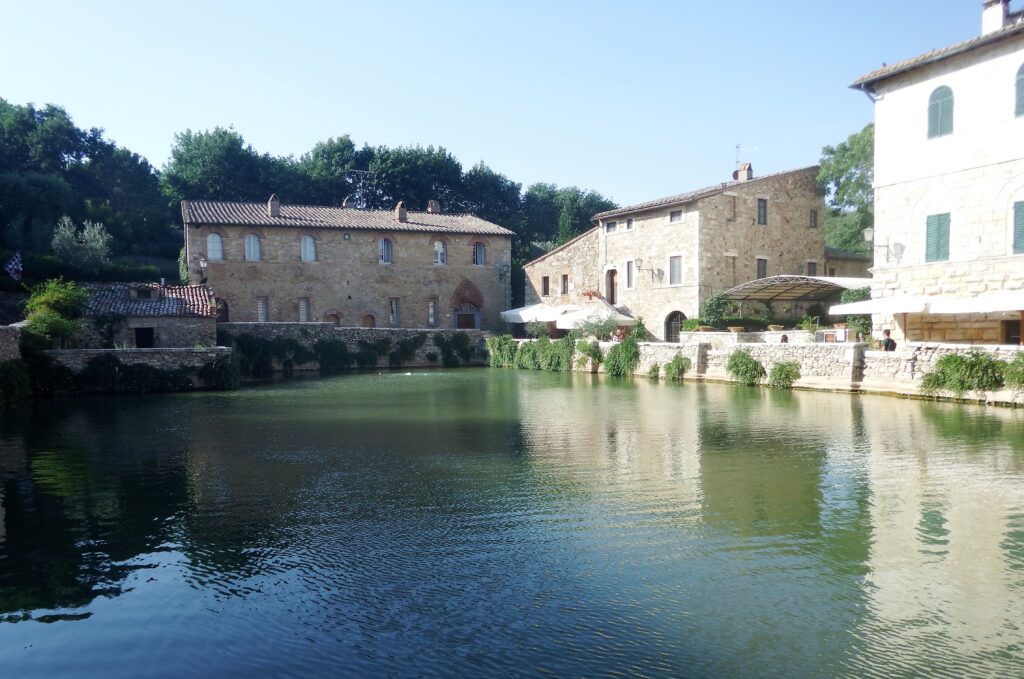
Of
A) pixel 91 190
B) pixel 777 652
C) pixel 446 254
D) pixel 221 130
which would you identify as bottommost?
pixel 777 652

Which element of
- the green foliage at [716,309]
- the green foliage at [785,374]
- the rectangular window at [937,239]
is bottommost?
the green foliage at [785,374]

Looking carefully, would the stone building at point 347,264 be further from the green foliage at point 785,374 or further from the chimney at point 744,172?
the green foliage at point 785,374

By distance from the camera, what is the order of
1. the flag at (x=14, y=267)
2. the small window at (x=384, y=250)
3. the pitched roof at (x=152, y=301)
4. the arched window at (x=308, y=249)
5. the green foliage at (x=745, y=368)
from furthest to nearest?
the small window at (x=384, y=250)
the arched window at (x=308, y=249)
the flag at (x=14, y=267)
the pitched roof at (x=152, y=301)
the green foliage at (x=745, y=368)

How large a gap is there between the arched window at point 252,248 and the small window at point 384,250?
19.3ft

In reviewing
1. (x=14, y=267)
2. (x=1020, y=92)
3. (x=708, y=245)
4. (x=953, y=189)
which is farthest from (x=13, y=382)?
(x=1020, y=92)

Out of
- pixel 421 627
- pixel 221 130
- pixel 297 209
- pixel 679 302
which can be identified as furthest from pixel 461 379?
pixel 221 130

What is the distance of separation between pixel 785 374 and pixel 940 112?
8.19 meters

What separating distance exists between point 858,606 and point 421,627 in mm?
3181

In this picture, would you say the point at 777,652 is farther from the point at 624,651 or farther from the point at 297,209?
the point at 297,209

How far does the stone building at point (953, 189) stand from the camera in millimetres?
19234

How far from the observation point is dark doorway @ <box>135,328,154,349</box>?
89.8ft

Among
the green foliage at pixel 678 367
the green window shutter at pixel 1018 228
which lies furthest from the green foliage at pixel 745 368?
the green window shutter at pixel 1018 228

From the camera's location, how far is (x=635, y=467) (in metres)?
10.7

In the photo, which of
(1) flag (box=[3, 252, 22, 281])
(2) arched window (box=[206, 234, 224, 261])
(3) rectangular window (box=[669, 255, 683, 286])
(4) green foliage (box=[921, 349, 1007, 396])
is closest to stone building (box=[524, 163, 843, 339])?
(3) rectangular window (box=[669, 255, 683, 286])
